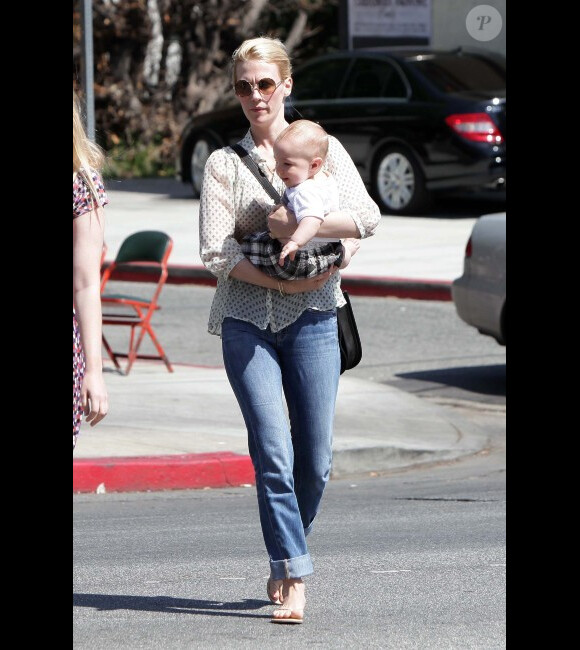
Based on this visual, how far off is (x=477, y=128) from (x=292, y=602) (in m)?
13.9

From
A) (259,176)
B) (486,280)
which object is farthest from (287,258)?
(486,280)

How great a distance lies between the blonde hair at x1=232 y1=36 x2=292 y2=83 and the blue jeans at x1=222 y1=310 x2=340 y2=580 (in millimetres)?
813

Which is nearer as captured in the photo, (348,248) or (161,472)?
(348,248)

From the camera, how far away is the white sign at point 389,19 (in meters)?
22.7

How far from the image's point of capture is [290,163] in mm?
5199

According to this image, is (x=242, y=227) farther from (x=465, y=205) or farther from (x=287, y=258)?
(x=465, y=205)

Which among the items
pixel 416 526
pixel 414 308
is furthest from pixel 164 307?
pixel 416 526

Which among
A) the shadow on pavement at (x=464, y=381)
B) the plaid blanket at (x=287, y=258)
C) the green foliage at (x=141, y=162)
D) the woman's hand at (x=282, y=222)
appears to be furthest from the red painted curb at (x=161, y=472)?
the green foliage at (x=141, y=162)

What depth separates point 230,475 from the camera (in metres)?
8.70

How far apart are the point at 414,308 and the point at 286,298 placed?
32.0 feet
